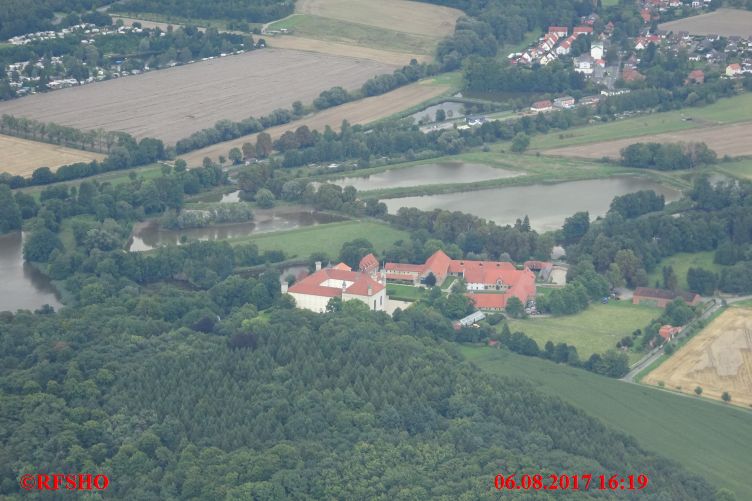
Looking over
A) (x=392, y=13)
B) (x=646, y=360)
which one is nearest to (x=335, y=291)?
(x=646, y=360)

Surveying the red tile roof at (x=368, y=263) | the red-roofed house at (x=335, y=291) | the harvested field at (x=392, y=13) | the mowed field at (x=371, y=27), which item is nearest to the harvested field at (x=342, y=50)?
the mowed field at (x=371, y=27)

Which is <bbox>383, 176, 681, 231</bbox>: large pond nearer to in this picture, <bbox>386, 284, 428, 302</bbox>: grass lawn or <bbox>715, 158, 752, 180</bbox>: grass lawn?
<bbox>715, 158, 752, 180</bbox>: grass lawn

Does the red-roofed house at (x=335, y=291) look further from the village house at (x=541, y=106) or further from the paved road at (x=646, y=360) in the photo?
the village house at (x=541, y=106)

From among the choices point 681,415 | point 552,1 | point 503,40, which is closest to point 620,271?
point 681,415

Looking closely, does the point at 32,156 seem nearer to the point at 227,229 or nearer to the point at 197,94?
the point at 227,229

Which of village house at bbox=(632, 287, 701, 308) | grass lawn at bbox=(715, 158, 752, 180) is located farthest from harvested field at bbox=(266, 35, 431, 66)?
village house at bbox=(632, 287, 701, 308)

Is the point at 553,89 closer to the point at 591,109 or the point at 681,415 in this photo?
the point at 591,109

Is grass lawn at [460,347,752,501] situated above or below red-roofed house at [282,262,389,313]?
below
